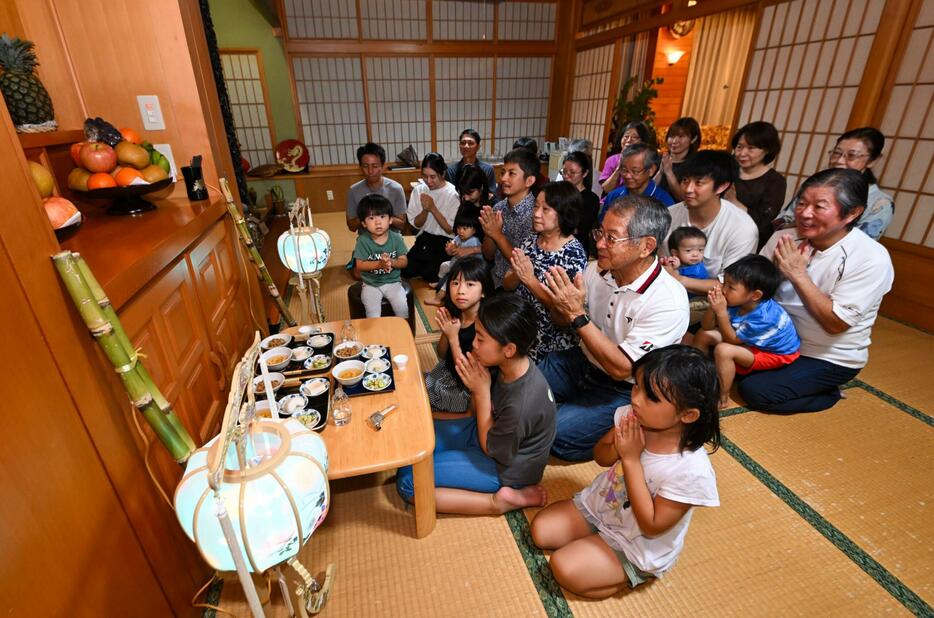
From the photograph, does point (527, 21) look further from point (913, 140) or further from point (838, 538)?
point (838, 538)

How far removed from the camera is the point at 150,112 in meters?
2.45

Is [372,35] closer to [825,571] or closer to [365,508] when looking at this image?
[365,508]

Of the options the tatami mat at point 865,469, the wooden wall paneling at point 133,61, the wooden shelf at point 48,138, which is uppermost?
the wooden wall paneling at point 133,61

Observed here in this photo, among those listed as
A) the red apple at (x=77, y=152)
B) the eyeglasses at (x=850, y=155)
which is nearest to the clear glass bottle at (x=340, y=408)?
the red apple at (x=77, y=152)

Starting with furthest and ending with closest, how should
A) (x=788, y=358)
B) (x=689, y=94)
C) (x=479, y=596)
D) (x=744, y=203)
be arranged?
(x=689, y=94), (x=744, y=203), (x=788, y=358), (x=479, y=596)

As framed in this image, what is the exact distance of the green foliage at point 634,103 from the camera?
21.7 ft

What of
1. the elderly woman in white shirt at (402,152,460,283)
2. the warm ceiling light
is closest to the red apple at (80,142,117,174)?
the elderly woman in white shirt at (402,152,460,283)

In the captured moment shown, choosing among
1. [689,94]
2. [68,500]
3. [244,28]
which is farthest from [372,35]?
[68,500]

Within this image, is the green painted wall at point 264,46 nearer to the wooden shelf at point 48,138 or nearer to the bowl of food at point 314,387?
the wooden shelf at point 48,138

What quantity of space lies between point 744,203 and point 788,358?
1.58 metres

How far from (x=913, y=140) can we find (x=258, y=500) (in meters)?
5.49

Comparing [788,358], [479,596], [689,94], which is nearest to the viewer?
[479,596]

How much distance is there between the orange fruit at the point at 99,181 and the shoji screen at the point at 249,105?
6.48 meters

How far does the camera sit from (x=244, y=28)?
7.40m
